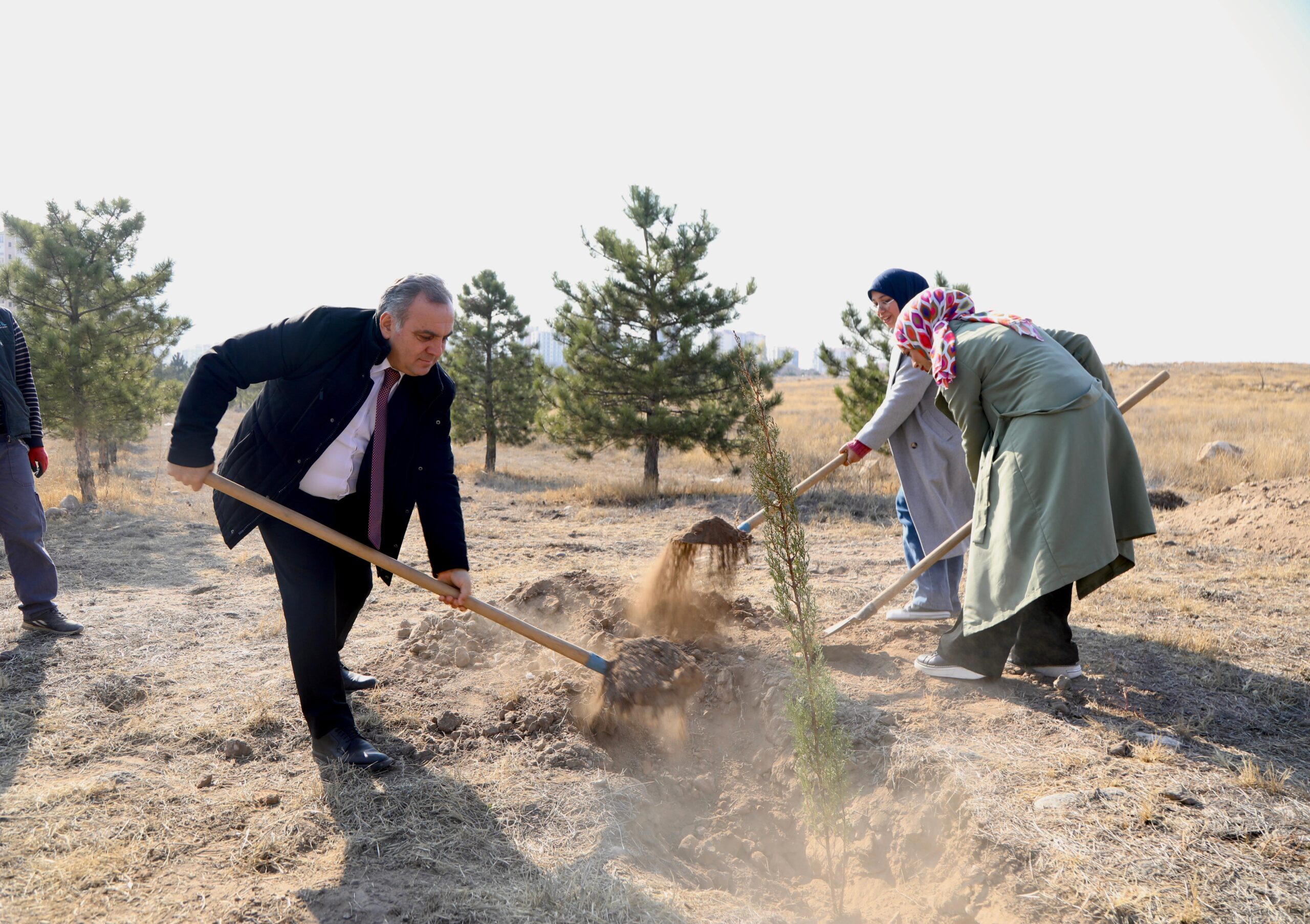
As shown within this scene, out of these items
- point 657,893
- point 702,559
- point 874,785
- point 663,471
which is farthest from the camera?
point 663,471

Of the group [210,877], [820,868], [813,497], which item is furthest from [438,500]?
[813,497]

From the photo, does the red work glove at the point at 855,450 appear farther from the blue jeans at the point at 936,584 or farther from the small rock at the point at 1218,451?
the small rock at the point at 1218,451

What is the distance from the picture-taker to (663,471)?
18.1m

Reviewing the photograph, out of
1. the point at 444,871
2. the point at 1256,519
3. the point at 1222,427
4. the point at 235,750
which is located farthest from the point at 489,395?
the point at 1222,427

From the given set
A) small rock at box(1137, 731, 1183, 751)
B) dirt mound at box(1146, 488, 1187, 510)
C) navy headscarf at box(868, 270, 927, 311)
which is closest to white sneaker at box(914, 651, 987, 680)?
small rock at box(1137, 731, 1183, 751)

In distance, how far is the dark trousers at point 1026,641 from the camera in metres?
3.59

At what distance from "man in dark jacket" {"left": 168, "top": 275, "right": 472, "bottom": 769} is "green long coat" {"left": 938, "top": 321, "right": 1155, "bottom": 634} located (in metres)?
2.17

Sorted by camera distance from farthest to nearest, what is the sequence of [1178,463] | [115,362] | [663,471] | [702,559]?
1. [663,471]
2. [1178,463]
3. [115,362]
4. [702,559]

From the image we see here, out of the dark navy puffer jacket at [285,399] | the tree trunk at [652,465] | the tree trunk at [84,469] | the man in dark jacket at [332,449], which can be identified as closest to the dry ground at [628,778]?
the man in dark jacket at [332,449]

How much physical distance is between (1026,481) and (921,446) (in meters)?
1.23

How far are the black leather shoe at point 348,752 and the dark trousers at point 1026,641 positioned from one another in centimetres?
252

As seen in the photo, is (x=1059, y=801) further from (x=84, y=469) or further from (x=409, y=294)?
(x=84, y=469)

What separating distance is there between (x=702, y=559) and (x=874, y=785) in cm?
315

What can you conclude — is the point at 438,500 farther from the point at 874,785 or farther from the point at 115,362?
the point at 115,362
